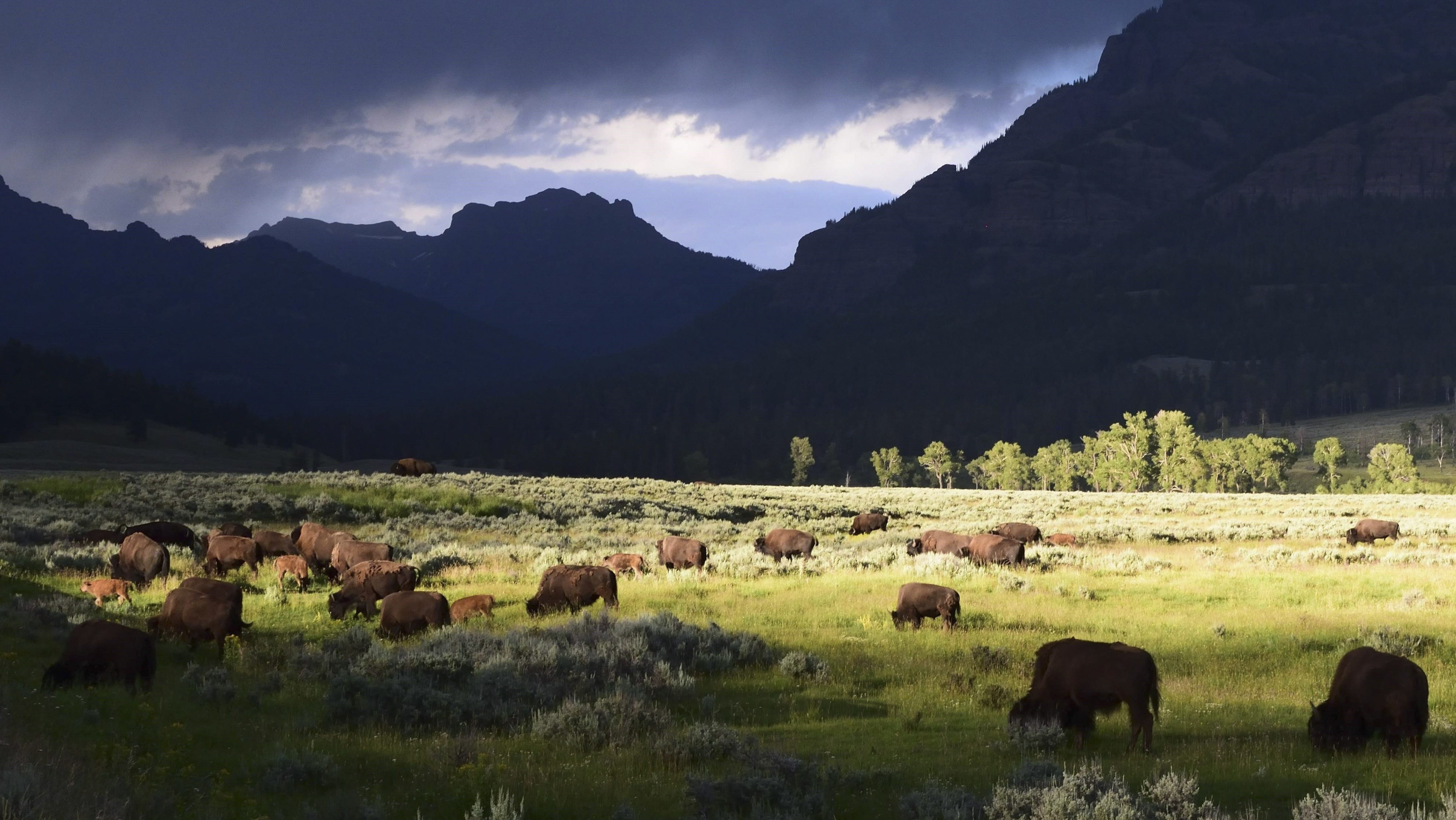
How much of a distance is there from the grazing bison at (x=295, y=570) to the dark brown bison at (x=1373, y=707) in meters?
17.1

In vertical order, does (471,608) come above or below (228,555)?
below

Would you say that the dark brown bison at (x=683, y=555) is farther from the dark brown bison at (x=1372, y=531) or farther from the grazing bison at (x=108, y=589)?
the dark brown bison at (x=1372, y=531)

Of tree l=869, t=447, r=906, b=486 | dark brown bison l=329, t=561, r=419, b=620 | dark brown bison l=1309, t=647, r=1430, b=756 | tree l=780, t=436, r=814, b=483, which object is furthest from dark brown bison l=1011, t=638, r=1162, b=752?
tree l=780, t=436, r=814, b=483

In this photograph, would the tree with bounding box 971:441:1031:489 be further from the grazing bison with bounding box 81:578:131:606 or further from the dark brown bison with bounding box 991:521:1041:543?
the grazing bison with bounding box 81:578:131:606

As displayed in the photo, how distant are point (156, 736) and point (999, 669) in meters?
9.67

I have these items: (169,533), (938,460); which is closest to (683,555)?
(169,533)

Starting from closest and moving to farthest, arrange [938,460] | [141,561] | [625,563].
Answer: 1. [141,561]
2. [625,563]
3. [938,460]

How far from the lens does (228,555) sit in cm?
2122

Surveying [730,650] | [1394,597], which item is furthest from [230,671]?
[1394,597]

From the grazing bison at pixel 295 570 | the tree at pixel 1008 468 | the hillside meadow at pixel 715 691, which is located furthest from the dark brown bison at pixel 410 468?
the tree at pixel 1008 468

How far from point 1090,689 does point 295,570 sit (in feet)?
51.2

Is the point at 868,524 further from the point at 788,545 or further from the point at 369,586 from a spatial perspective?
the point at 369,586

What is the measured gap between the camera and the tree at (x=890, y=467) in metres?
131

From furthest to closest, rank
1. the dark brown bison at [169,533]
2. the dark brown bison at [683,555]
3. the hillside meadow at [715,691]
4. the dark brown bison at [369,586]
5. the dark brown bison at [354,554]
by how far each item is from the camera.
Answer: the dark brown bison at [683,555] < the dark brown bison at [169,533] < the dark brown bison at [354,554] < the dark brown bison at [369,586] < the hillside meadow at [715,691]
